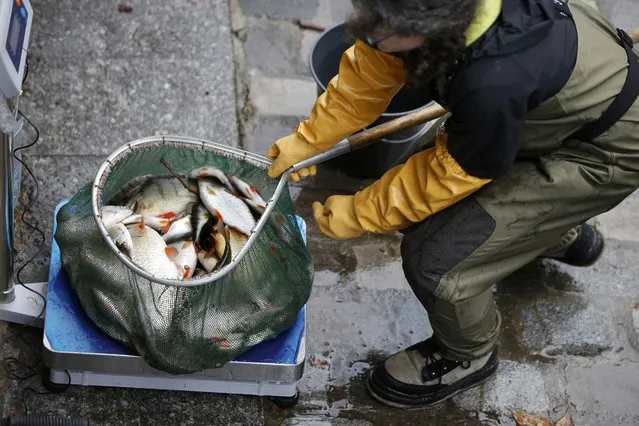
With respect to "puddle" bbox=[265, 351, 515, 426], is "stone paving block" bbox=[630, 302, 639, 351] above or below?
above

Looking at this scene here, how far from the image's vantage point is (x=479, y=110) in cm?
251

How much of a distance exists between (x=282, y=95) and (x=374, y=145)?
790mm

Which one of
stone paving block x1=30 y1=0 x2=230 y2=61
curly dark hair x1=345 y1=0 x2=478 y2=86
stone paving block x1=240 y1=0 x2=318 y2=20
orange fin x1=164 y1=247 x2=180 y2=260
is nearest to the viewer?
curly dark hair x1=345 y1=0 x2=478 y2=86

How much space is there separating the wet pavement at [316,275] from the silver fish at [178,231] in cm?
67

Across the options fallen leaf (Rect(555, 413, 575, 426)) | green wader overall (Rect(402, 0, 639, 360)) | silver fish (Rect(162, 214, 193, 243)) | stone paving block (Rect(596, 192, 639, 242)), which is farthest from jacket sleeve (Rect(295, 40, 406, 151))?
stone paving block (Rect(596, 192, 639, 242))

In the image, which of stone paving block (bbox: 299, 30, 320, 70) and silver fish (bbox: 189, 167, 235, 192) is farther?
stone paving block (bbox: 299, 30, 320, 70)

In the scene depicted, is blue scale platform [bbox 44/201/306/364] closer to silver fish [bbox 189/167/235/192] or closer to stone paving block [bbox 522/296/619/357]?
silver fish [bbox 189/167/235/192]

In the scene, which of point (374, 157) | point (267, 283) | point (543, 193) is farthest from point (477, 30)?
point (374, 157)

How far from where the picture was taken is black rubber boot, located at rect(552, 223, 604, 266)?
4012mm

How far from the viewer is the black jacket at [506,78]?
2496mm

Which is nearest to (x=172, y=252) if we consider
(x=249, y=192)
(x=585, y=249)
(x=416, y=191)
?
(x=249, y=192)

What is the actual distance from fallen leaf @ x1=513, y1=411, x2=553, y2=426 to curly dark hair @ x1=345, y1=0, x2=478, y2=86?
70.3 inches

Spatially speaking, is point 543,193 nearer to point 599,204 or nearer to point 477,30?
point 599,204

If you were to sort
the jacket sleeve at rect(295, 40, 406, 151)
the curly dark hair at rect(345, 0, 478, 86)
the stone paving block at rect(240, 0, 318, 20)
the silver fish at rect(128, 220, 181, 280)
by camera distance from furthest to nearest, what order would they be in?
1. the stone paving block at rect(240, 0, 318, 20)
2. the silver fish at rect(128, 220, 181, 280)
3. the jacket sleeve at rect(295, 40, 406, 151)
4. the curly dark hair at rect(345, 0, 478, 86)
